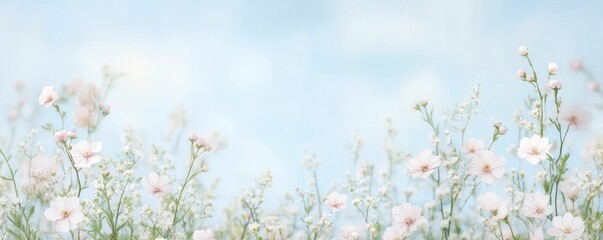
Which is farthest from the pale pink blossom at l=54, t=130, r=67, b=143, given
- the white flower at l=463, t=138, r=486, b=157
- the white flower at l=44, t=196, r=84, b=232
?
the white flower at l=463, t=138, r=486, b=157

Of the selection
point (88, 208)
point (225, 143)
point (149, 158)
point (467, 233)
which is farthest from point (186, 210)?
point (225, 143)

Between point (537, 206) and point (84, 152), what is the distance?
1418mm

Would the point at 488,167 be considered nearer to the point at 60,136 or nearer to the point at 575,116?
the point at 575,116

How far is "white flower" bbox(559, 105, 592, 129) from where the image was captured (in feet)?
9.70

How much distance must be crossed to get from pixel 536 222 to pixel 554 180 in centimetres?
22

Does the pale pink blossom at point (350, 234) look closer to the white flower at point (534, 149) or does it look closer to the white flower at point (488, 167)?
the white flower at point (488, 167)

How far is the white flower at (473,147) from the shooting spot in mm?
2932

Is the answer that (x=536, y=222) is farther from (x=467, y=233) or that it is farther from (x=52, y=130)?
(x=52, y=130)

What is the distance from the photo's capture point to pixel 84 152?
280 cm

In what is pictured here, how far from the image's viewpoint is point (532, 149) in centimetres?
283

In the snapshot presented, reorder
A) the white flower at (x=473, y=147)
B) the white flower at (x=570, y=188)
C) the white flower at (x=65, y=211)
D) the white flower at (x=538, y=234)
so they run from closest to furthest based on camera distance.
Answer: the white flower at (x=65, y=211) < the white flower at (x=538, y=234) < the white flower at (x=473, y=147) < the white flower at (x=570, y=188)

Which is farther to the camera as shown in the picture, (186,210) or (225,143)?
(225,143)

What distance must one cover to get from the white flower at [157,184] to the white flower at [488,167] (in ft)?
3.21

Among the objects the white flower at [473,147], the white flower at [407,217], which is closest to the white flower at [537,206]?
the white flower at [473,147]
